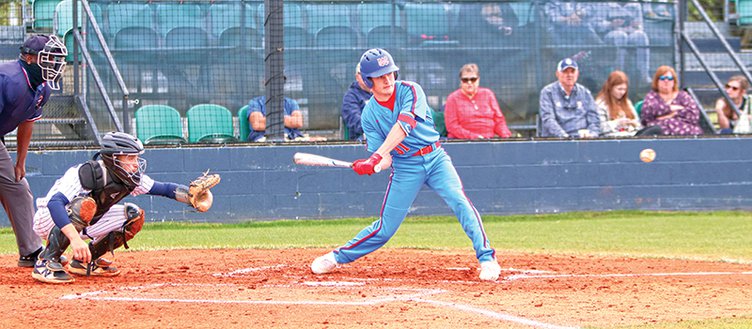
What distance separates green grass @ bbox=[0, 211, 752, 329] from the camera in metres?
9.50

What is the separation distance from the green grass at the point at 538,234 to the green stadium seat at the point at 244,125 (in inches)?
43.5

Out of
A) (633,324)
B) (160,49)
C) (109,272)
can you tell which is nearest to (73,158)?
(160,49)

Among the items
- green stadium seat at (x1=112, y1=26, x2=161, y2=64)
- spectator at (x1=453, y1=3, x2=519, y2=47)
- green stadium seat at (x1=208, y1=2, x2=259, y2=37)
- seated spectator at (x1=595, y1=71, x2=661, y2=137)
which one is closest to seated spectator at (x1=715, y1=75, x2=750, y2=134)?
seated spectator at (x1=595, y1=71, x2=661, y2=137)

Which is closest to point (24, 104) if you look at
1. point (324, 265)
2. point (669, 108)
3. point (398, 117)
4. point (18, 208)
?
point (18, 208)

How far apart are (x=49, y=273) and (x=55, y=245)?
19 cm

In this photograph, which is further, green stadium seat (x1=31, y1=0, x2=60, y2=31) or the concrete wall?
green stadium seat (x1=31, y1=0, x2=60, y2=31)

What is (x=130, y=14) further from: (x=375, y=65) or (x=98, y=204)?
(x=375, y=65)

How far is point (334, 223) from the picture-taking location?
11664 millimetres

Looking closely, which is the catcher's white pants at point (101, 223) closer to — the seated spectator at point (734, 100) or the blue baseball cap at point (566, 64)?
the blue baseball cap at point (566, 64)

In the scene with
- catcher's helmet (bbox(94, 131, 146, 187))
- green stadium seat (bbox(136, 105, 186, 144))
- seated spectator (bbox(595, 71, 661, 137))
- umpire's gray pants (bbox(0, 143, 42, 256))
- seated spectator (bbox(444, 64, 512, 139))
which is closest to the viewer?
catcher's helmet (bbox(94, 131, 146, 187))

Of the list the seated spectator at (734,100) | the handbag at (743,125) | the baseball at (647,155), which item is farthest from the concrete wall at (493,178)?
the seated spectator at (734,100)

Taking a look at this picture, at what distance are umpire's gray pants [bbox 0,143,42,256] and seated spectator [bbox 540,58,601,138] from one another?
6.83 meters

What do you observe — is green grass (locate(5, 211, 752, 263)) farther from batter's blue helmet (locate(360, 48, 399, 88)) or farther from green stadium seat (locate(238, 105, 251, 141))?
batter's blue helmet (locate(360, 48, 399, 88))

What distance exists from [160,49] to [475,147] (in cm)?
389
